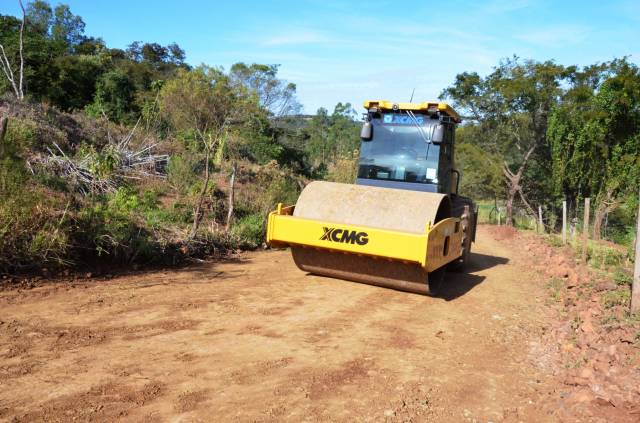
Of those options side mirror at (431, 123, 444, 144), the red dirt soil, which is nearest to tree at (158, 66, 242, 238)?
side mirror at (431, 123, 444, 144)

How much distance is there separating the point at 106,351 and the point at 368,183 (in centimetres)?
494

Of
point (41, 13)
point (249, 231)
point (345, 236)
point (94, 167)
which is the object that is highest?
point (41, 13)

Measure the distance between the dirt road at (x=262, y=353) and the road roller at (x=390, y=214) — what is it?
1.23 ft

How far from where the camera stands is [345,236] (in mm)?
6789

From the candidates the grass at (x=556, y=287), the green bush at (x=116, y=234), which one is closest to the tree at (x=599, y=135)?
the grass at (x=556, y=287)

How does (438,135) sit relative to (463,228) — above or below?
above

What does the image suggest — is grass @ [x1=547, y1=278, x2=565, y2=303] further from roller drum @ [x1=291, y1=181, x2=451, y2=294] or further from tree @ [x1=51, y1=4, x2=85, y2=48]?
tree @ [x1=51, y1=4, x2=85, y2=48]

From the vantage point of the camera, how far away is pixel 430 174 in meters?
8.20

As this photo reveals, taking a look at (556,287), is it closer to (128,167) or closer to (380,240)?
(380,240)

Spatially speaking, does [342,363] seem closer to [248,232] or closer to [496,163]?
[248,232]

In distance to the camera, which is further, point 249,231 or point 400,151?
point 249,231

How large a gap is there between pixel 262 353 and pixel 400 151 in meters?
4.64

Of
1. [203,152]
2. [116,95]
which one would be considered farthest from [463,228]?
[116,95]

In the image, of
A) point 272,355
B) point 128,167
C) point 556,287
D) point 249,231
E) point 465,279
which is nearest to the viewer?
point 272,355
